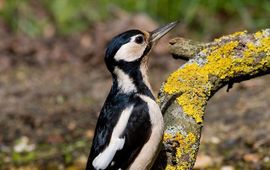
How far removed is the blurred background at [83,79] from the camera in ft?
21.5

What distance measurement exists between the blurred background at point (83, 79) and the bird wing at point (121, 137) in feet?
Result: 6.20

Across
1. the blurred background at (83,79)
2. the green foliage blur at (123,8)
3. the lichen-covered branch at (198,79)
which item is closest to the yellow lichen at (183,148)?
the lichen-covered branch at (198,79)

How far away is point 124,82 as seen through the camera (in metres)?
4.55

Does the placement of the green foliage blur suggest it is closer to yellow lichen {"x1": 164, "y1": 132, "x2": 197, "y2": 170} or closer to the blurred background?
the blurred background

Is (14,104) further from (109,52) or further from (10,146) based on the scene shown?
(109,52)

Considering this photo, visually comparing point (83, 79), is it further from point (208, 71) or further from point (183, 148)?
point (183, 148)

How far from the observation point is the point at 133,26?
30.0 feet

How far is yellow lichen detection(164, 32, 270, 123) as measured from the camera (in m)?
4.47

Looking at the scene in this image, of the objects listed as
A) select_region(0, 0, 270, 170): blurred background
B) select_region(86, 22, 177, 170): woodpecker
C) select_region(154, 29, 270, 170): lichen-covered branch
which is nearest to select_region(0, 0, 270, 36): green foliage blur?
select_region(0, 0, 270, 170): blurred background

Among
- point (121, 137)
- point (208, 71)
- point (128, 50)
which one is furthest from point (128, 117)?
point (208, 71)

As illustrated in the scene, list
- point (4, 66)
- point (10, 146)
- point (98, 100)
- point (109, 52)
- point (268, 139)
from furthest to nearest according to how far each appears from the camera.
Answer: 1. point (4, 66)
2. point (98, 100)
3. point (10, 146)
4. point (268, 139)
5. point (109, 52)

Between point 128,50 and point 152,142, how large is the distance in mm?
605

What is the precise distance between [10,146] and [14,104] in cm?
95

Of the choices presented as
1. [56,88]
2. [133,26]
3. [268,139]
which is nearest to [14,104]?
[56,88]
